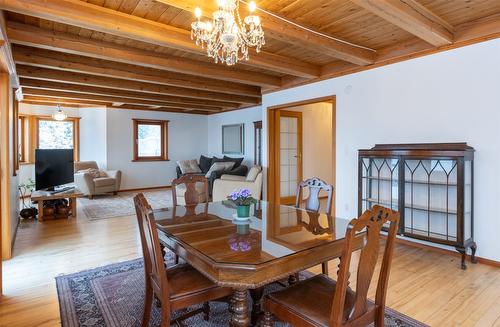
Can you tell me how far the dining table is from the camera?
4.49 feet

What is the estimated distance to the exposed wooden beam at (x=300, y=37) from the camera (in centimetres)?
249

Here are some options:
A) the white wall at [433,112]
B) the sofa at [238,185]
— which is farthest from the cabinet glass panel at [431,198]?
the sofa at [238,185]

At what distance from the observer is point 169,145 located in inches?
357

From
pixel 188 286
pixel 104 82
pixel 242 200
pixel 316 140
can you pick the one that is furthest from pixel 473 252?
pixel 104 82

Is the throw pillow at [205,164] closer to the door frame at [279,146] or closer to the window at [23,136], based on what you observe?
the door frame at [279,146]

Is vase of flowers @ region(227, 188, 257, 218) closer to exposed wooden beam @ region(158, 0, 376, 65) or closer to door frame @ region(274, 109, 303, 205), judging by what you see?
exposed wooden beam @ region(158, 0, 376, 65)

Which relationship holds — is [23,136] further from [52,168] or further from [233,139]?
[233,139]

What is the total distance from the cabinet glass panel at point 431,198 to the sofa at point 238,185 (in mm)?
2796

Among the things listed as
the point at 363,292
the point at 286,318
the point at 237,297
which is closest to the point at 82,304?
the point at 237,297

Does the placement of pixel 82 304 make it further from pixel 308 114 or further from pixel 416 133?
pixel 308 114

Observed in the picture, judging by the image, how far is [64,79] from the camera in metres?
4.87

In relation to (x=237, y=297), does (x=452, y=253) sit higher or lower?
lower

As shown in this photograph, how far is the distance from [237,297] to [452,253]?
302 centimetres

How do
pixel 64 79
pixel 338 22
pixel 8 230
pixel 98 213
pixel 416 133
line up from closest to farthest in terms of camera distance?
pixel 338 22
pixel 8 230
pixel 416 133
pixel 64 79
pixel 98 213
